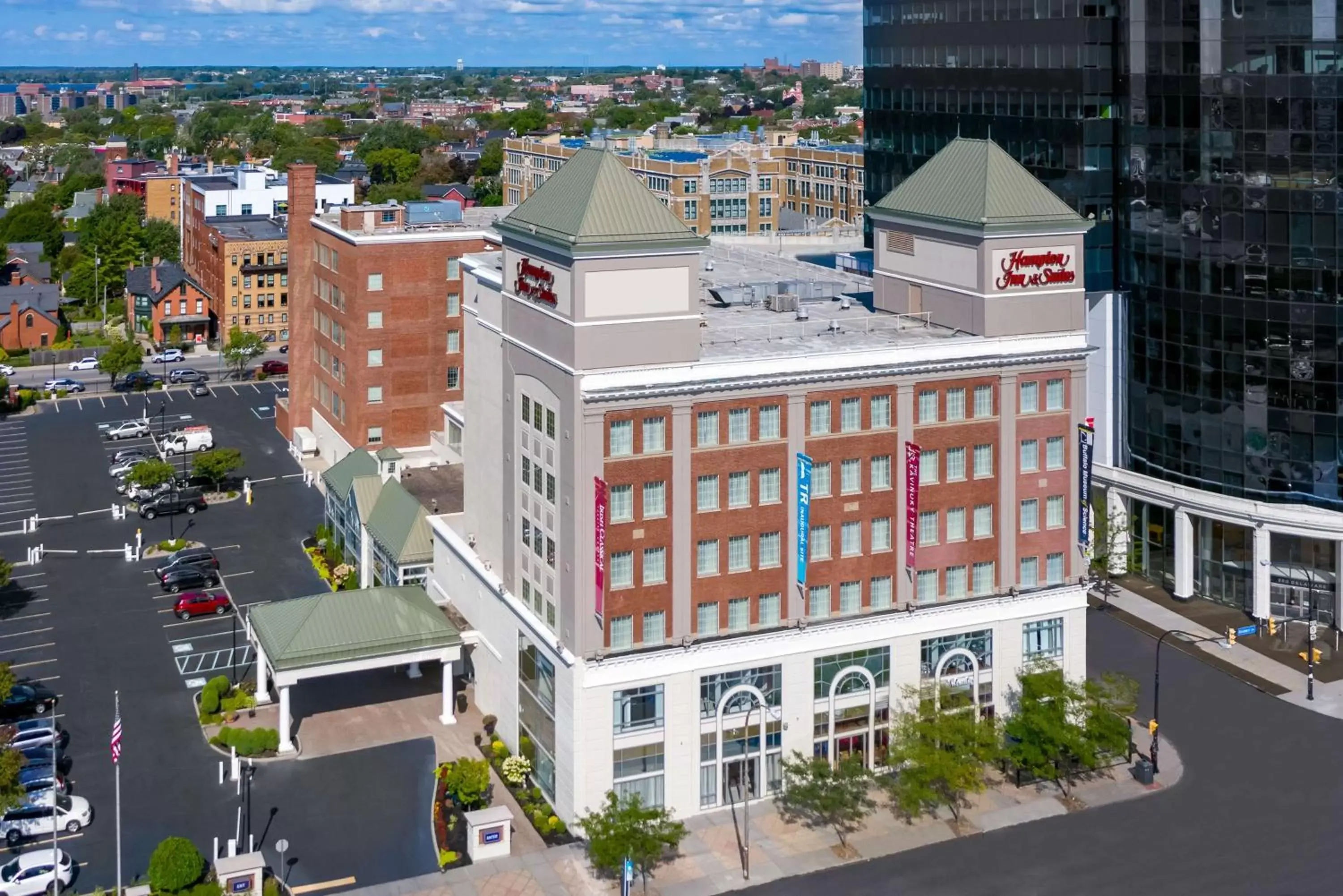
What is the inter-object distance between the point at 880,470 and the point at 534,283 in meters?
17.9

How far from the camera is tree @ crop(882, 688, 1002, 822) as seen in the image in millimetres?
66438

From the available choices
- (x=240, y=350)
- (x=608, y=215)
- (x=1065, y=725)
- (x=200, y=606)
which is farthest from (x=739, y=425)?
(x=240, y=350)

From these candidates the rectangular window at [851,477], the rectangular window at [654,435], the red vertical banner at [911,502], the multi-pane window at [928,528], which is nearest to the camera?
the rectangular window at [654,435]

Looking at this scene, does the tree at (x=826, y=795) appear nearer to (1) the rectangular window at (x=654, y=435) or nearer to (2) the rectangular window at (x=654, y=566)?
(2) the rectangular window at (x=654, y=566)

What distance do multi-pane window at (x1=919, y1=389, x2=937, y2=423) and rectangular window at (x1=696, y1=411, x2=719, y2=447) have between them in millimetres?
10250

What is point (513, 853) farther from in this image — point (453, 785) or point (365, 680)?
point (365, 680)

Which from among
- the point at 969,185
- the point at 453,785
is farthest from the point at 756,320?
the point at 453,785

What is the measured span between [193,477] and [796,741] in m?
69.9

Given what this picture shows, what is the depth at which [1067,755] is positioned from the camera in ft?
236

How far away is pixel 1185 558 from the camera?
308 feet

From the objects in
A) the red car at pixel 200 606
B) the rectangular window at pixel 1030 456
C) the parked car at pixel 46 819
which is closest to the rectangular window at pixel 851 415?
the rectangular window at pixel 1030 456

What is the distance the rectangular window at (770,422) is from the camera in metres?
69.2

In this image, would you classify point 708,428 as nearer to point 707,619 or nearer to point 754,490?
point 754,490

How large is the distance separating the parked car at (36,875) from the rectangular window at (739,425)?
106ft
